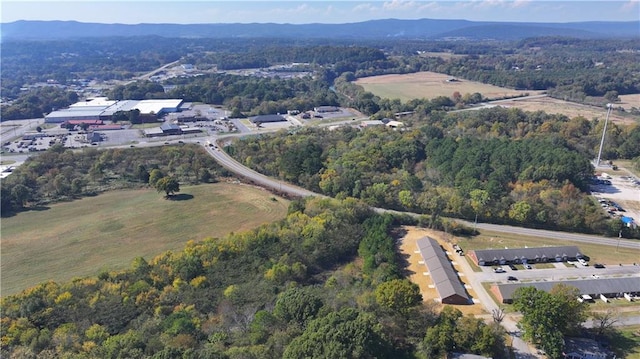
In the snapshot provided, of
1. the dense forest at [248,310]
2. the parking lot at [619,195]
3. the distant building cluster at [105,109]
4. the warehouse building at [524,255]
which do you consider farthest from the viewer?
the distant building cluster at [105,109]

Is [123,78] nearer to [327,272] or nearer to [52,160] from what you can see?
[52,160]

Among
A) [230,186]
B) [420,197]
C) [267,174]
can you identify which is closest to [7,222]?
[230,186]

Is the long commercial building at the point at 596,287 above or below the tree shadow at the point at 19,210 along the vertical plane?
above

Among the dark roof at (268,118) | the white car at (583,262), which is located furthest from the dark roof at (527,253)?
the dark roof at (268,118)

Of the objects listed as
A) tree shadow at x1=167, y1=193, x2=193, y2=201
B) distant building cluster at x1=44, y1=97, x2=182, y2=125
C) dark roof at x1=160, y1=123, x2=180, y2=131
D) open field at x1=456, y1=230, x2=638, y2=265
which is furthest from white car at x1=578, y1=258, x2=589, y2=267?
distant building cluster at x1=44, y1=97, x2=182, y2=125

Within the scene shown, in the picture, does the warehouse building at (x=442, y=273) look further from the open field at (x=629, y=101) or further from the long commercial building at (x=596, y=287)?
the open field at (x=629, y=101)

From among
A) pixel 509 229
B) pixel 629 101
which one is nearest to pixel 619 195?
pixel 509 229
